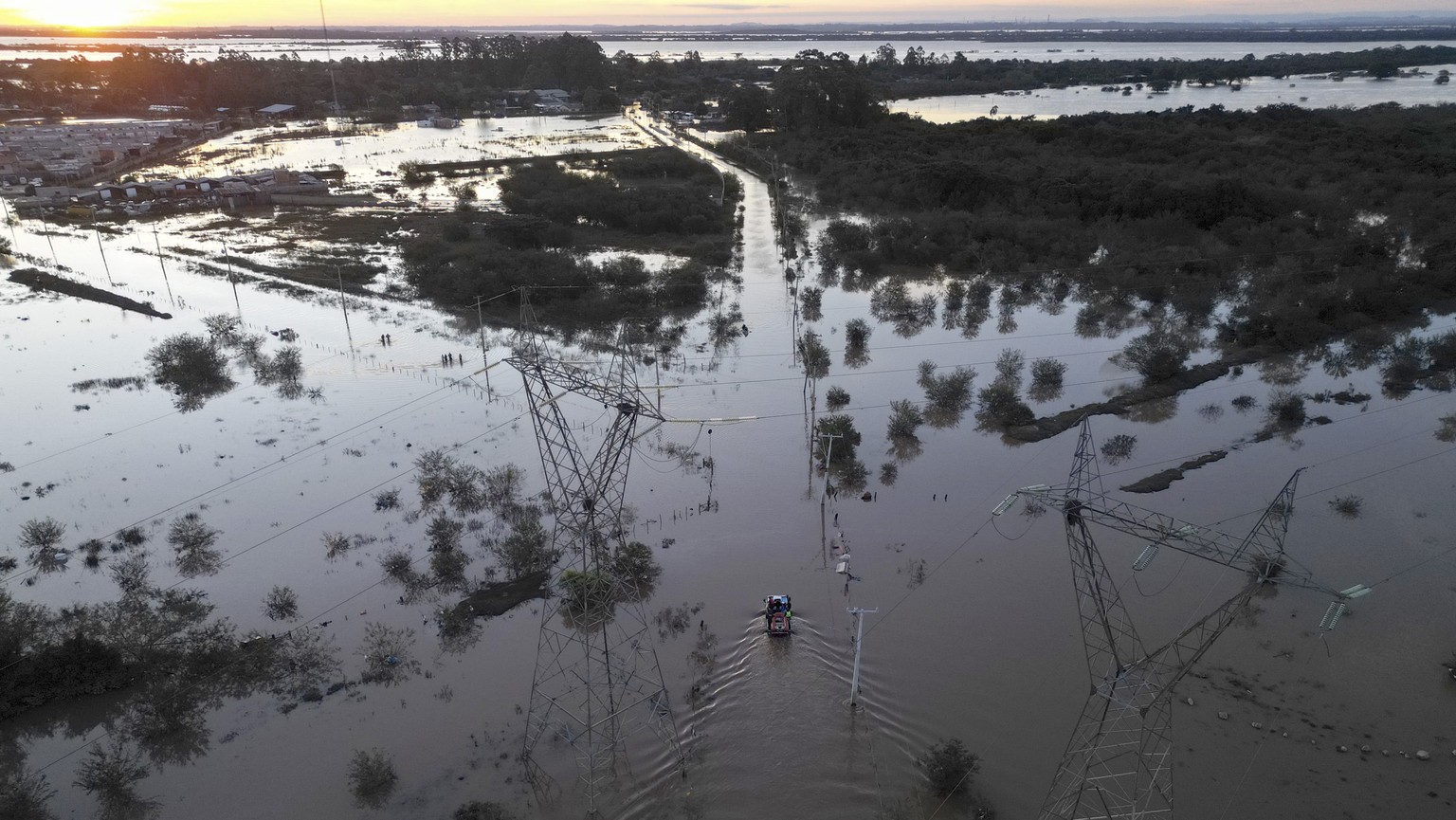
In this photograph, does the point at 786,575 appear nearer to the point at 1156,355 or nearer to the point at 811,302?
the point at 1156,355

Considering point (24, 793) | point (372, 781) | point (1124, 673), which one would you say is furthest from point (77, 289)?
point (1124, 673)

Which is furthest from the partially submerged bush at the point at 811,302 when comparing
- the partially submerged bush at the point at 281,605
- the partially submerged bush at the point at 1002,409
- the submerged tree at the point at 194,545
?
the submerged tree at the point at 194,545

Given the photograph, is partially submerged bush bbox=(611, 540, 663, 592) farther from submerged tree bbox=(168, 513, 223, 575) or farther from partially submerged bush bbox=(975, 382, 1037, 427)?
Result: partially submerged bush bbox=(975, 382, 1037, 427)

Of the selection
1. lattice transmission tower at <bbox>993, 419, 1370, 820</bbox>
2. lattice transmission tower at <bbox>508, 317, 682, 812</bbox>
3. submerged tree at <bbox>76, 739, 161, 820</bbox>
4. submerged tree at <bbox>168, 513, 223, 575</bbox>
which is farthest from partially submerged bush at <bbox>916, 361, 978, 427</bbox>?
submerged tree at <bbox>76, 739, 161, 820</bbox>

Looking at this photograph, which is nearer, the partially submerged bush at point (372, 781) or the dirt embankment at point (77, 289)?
the partially submerged bush at point (372, 781)

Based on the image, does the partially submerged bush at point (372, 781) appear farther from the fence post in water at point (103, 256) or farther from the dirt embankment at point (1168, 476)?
the fence post in water at point (103, 256)

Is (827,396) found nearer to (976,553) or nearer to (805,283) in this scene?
(976,553)
